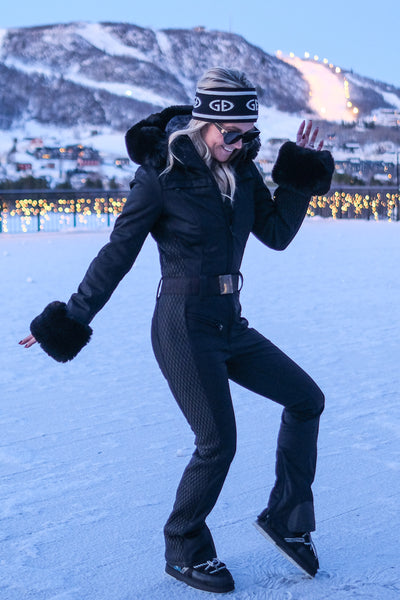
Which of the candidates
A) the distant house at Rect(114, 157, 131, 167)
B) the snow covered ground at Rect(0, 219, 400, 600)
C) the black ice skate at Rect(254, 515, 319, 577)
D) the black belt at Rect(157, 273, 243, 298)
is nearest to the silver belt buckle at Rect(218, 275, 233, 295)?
the black belt at Rect(157, 273, 243, 298)

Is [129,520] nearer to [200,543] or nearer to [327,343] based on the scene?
[200,543]

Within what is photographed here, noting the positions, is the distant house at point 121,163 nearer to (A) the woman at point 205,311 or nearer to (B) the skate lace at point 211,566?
(A) the woman at point 205,311

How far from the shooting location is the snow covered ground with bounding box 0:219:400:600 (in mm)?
2814

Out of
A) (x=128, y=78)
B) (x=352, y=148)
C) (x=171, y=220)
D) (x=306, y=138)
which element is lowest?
(x=171, y=220)

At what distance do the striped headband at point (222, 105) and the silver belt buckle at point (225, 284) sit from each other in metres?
0.47

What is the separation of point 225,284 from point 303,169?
527 mm

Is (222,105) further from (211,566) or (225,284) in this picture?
(211,566)

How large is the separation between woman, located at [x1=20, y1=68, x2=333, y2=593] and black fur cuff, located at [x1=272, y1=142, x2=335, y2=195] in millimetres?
129

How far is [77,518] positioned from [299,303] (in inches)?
240

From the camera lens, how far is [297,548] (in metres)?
2.78

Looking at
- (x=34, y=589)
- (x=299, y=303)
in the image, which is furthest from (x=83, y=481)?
(x=299, y=303)

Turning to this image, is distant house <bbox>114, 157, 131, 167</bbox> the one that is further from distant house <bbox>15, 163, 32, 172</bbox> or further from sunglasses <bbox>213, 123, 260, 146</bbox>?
sunglasses <bbox>213, 123, 260, 146</bbox>

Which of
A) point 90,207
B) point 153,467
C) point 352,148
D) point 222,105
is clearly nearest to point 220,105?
point 222,105

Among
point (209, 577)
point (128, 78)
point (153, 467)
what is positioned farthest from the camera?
point (128, 78)
